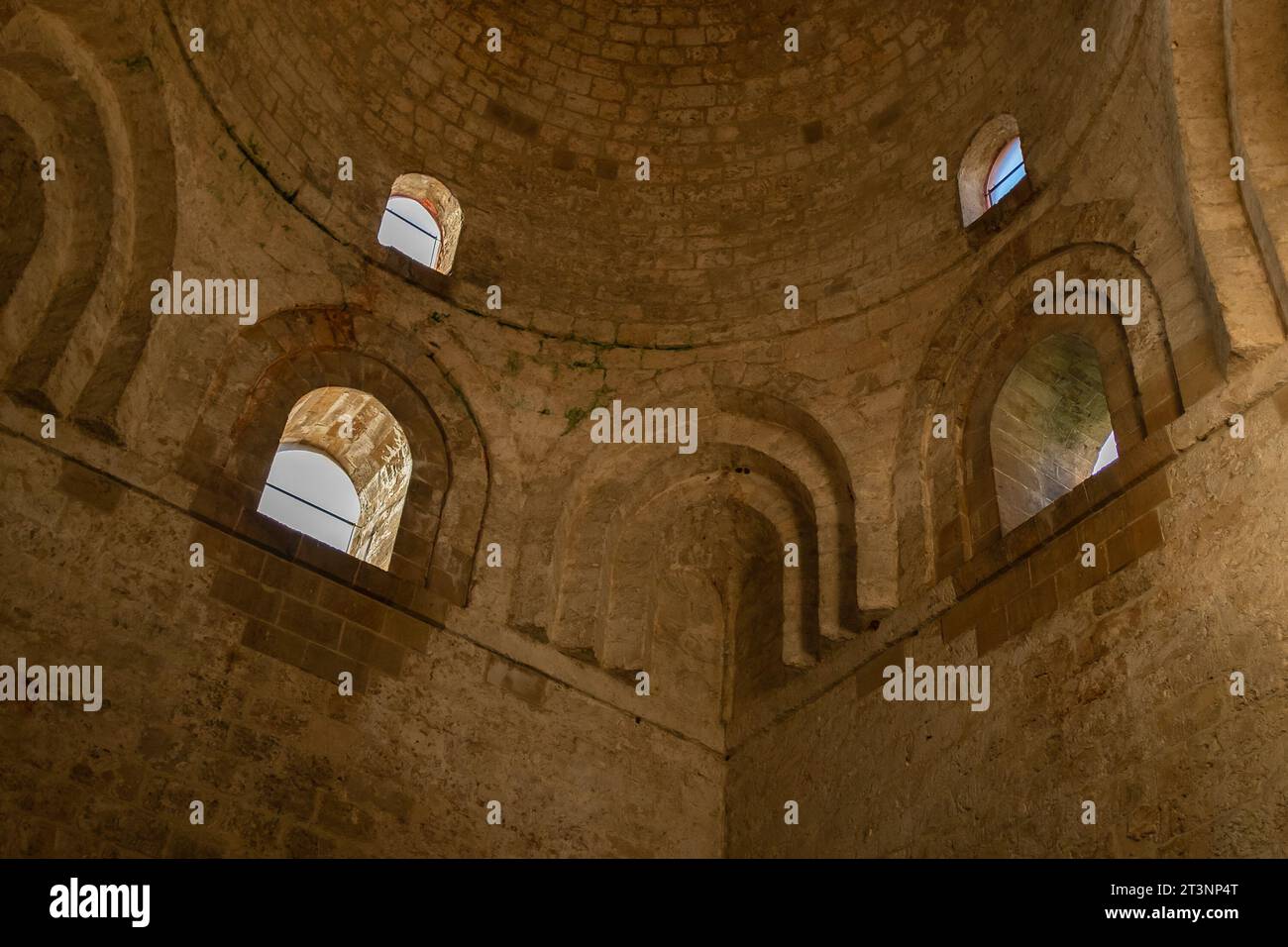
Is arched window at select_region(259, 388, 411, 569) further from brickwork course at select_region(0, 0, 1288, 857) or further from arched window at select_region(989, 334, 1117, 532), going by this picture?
arched window at select_region(989, 334, 1117, 532)

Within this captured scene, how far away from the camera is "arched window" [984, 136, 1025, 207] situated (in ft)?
35.7

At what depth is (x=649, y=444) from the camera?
36.2ft

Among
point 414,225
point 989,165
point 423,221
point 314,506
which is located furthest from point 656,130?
point 314,506

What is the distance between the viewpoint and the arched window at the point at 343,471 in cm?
1021

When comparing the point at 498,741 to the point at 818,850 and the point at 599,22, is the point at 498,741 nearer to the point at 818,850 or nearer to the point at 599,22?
the point at 818,850

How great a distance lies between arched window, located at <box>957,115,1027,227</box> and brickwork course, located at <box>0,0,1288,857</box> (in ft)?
0.12

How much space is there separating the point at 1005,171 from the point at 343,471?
561 cm

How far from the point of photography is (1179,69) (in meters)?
8.70

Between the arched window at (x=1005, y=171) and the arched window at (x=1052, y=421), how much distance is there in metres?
1.75

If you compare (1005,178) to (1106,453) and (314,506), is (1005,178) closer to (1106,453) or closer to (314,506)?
(1106,453)

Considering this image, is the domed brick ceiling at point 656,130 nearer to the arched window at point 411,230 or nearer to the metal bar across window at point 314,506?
the arched window at point 411,230

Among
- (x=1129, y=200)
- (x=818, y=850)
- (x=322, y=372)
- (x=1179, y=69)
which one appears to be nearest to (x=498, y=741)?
(x=818, y=850)

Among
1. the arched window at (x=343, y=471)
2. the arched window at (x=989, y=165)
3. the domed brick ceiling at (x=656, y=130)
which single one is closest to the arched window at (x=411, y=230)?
the domed brick ceiling at (x=656, y=130)

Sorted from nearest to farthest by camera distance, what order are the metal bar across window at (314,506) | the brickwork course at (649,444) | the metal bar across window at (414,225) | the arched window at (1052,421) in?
the brickwork course at (649,444) < the arched window at (1052,421) < the metal bar across window at (314,506) < the metal bar across window at (414,225)
